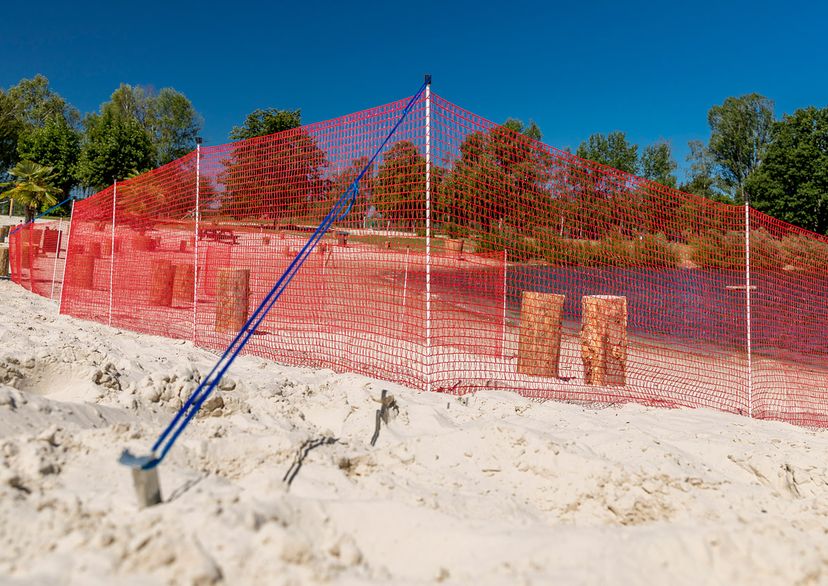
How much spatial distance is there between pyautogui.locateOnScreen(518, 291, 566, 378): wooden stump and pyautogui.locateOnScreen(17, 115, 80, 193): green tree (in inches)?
1898

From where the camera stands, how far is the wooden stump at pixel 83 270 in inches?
400

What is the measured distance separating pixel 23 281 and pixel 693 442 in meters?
14.3

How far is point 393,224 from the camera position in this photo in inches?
240

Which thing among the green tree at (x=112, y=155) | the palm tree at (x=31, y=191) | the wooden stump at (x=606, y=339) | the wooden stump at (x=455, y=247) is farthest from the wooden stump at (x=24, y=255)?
the green tree at (x=112, y=155)

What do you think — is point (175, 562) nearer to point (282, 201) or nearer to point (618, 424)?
point (618, 424)

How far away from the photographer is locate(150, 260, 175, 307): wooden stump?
934cm

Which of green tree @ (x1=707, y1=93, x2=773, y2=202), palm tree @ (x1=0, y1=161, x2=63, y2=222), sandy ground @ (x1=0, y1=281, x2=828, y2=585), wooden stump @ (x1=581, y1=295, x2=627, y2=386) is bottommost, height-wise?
sandy ground @ (x1=0, y1=281, x2=828, y2=585)

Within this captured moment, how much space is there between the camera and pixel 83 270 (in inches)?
407

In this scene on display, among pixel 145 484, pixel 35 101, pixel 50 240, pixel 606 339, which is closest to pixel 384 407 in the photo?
pixel 145 484

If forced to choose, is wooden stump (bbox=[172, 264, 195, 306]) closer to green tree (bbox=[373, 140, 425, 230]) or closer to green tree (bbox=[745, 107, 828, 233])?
green tree (bbox=[373, 140, 425, 230])

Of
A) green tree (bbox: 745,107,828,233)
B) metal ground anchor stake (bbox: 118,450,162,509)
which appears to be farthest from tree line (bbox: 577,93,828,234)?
metal ground anchor stake (bbox: 118,450,162,509)

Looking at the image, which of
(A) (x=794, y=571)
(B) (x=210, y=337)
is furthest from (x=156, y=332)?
(A) (x=794, y=571)

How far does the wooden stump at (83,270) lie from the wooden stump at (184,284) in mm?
1613

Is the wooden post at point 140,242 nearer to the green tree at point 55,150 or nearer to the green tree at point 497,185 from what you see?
the green tree at point 497,185
